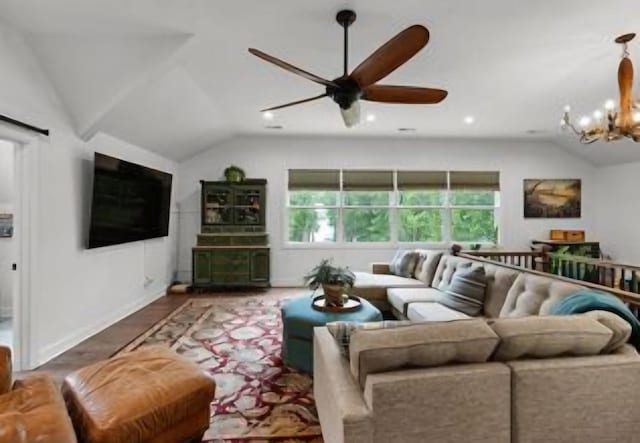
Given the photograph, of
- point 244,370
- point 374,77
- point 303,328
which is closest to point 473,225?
point 303,328

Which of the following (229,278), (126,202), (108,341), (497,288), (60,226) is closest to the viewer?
(497,288)

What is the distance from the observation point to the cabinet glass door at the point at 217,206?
649 cm

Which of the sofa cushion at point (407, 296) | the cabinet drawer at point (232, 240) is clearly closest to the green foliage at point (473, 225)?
the sofa cushion at point (407, 296)

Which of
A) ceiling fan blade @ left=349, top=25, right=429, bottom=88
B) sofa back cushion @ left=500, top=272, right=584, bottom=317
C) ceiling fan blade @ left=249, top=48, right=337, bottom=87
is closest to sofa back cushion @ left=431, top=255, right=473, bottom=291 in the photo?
sofa back cushion @ left=500, top=272, right=584, bottom=317

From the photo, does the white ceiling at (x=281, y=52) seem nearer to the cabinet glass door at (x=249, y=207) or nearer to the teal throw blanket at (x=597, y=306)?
the cabinet glass door at (x=249, y=207)

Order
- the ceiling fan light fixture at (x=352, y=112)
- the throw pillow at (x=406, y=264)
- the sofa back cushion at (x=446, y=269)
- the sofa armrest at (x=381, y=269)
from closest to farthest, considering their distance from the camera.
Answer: the ceiling fan light fixture at (x=352, y=112), the sofa back cushion at (x=446, y=269), the throw pillow at (x=406, y=264), the sofa armrest at (x=381, y=269)

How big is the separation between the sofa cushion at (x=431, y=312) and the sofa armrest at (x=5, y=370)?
2817mm

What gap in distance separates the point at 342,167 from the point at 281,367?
14.7 feet

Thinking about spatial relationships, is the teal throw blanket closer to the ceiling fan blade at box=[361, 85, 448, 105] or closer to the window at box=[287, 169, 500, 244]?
the ceiling fan blade at box=[361, 85, 448, 105]

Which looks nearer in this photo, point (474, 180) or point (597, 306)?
point (597, 306)

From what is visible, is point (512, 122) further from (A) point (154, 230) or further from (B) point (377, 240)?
(A) point (154, 230)

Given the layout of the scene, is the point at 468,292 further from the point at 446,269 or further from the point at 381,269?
the point at 381,269

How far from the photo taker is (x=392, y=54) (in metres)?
2.28

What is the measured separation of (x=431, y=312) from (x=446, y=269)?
1088mm
